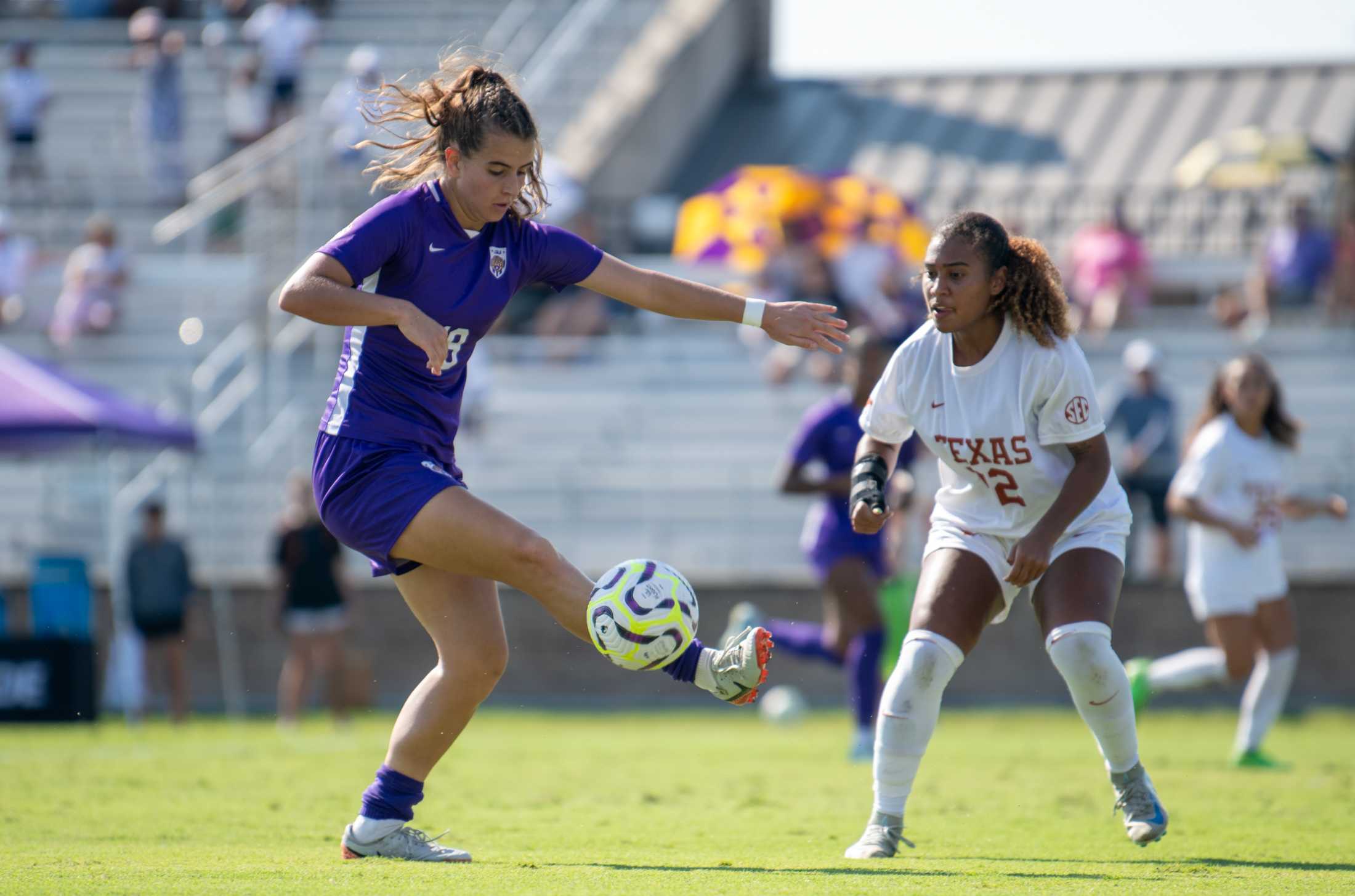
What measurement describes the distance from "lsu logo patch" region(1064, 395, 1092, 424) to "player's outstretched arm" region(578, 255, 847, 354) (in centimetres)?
81

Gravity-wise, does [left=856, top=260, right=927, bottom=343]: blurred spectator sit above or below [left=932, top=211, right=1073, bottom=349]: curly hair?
above

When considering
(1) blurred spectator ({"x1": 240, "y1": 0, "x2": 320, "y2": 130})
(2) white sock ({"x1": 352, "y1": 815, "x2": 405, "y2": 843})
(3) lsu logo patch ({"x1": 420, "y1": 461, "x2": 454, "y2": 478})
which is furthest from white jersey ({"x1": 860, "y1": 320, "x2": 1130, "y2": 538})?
(1) blurred spectator ({"x1": 240, "y1": 0, "x2": 320, "y2": 130})

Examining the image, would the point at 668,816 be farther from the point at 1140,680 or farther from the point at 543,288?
the point at 543,288

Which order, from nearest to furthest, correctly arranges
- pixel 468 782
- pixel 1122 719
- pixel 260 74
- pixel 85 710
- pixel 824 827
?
1. pixel 1122 719
2. pixel 824 827
3. pixel 468 782
4. pixel 85 710
5. pixel 260 74

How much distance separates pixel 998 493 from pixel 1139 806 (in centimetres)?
123

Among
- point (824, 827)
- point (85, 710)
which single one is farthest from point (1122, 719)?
point (85, 710)

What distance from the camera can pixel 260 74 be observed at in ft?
75.0

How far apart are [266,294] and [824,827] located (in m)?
13.8

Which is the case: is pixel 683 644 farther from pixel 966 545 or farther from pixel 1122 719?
pixel 1122 719

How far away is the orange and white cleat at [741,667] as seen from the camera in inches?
222

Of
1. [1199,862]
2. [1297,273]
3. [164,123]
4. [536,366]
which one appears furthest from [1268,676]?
[164,123]

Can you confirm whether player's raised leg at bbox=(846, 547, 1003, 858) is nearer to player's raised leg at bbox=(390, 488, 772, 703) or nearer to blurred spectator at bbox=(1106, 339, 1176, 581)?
player's raised leg at bbox=(390, 488, 772, 703)

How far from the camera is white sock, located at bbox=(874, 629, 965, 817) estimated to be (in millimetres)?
6270

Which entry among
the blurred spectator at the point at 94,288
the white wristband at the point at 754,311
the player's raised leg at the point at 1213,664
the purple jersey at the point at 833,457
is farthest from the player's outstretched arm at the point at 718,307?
the blurred spectator at the point at 94,288
